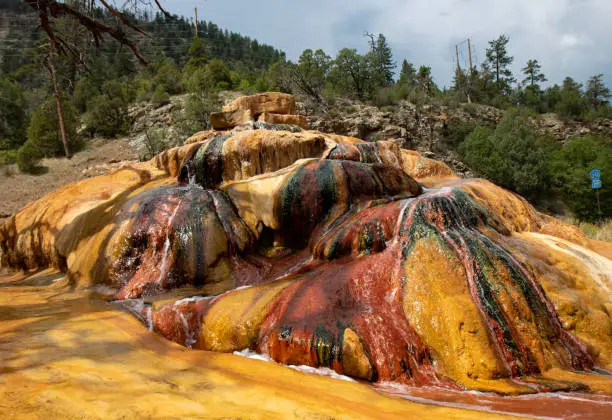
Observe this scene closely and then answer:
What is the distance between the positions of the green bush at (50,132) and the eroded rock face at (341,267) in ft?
40.0

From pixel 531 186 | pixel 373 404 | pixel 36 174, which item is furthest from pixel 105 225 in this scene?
pixel 531 186

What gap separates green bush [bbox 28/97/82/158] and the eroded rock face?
12192mm

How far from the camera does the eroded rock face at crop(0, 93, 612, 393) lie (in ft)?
9.58

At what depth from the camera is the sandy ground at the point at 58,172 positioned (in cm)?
1329

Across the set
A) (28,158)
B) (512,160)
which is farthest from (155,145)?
(512,160)

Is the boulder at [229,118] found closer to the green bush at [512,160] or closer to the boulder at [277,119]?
the boulder at [277,119]

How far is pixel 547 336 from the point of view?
124 inches

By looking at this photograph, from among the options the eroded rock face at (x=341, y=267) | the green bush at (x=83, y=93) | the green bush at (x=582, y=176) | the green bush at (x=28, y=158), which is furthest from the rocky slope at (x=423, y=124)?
the green bush at (x=83, y=93)

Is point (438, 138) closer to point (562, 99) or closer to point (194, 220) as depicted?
point (562, 99)

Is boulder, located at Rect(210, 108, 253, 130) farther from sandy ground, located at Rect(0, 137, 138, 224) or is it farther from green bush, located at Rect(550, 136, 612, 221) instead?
green bush, located at Rect(550, 136, 612, 221)

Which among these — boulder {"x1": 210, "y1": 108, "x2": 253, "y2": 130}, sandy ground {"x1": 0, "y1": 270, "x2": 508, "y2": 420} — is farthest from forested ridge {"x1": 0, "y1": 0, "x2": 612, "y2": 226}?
sandy ground {"x1": 0, "y1": 270, "x2": 508, "y2": 420}

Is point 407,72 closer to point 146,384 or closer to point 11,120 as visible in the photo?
point 11,120

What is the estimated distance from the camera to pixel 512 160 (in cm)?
2025

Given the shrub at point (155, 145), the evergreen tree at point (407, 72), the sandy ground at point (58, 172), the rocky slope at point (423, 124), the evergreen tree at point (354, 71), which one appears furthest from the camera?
the evergreen tree at point (407, 72)
